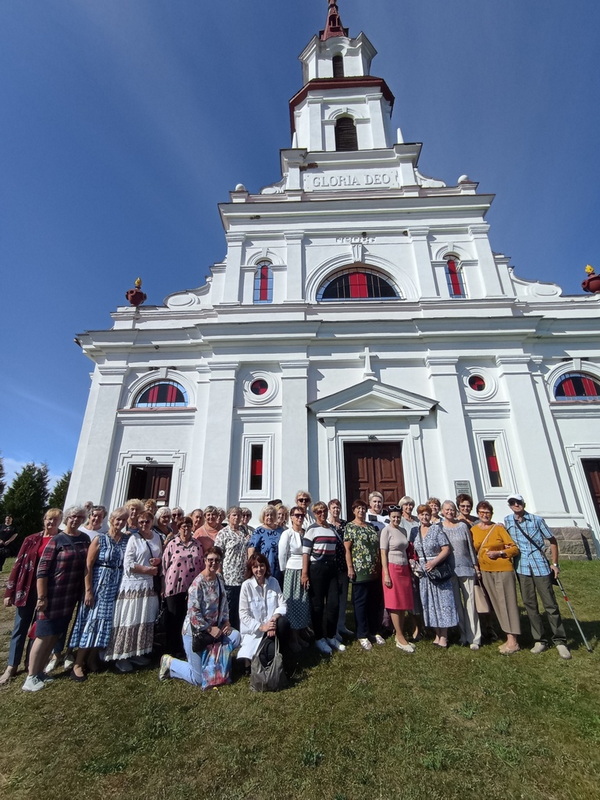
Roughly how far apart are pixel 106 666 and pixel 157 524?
207 centimetres

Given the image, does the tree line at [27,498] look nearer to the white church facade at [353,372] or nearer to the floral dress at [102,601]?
the white church facade at [353,372]

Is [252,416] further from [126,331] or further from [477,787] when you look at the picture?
[477,787]

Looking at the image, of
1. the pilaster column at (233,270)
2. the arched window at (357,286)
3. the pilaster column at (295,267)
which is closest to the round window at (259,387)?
the pilaster column at (233,270)

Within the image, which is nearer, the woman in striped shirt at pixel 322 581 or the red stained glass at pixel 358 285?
the woman in striped shirt at pixel 322 581

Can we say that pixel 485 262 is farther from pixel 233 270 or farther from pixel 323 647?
pixel 323 647

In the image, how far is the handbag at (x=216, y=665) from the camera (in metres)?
4.23

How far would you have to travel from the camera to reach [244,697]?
3982mm

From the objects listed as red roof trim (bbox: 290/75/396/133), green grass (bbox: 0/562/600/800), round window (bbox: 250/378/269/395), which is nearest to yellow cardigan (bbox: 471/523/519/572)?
green grass (bbox: 0/562/600/800)

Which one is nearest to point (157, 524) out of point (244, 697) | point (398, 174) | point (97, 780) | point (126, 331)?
point (244, 697)

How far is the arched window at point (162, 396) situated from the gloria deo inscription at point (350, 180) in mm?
10883

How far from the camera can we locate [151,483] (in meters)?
13.1

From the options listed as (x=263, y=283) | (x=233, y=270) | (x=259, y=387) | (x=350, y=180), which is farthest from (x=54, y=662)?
(x=350, y=180)

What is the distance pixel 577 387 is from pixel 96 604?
50.0 ft

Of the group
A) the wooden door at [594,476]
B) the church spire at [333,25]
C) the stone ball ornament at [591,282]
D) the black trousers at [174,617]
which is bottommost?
the black trousers at [174,617]
